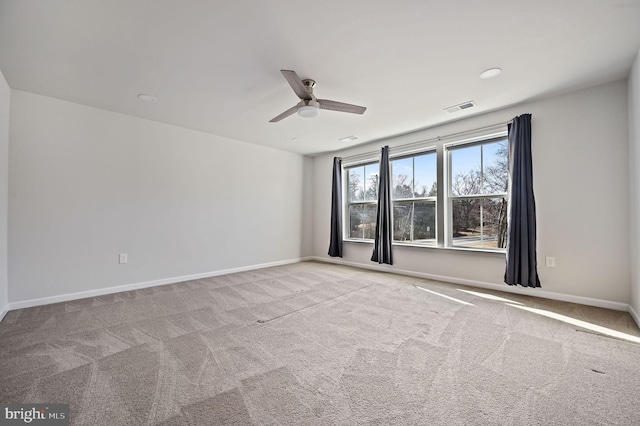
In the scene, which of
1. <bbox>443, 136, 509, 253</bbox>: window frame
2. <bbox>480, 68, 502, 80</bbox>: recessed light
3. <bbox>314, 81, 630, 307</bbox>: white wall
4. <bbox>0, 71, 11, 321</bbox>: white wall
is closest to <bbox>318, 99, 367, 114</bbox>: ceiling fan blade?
<bbox>480, 68, 502, 80</bbox>: recessed light

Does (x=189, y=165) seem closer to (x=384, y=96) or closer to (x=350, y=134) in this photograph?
(x=350, y=134)

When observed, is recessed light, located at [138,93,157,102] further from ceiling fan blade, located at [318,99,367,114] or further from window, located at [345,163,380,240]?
window, located at [345,163,380,240]

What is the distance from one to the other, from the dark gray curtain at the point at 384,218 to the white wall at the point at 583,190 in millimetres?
1743

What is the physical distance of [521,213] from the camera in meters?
A: 3.53

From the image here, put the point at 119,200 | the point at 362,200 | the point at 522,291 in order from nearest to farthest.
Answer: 1. the point at 522,291
2. the point at 119,200
3. the point at 362,200

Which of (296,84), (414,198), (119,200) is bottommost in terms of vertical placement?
(119,200)

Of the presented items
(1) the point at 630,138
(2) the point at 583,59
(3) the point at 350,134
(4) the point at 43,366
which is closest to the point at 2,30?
(4) the point at 43,366

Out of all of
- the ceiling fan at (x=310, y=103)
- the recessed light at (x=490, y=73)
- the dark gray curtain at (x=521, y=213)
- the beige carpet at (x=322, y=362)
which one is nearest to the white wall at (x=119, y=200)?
the beige carpet at (x=322, y=362)

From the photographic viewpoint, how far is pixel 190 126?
4.47 meters

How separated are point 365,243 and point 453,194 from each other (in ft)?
6.57

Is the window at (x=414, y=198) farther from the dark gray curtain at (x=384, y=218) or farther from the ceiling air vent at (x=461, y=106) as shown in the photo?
the ceiling air vent at (x=461, y=106)

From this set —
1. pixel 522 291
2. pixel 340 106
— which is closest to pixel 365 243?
pixel 522 291

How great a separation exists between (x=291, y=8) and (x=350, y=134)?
3077 mm

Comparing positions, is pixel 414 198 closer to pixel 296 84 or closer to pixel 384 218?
pixel 384 218
